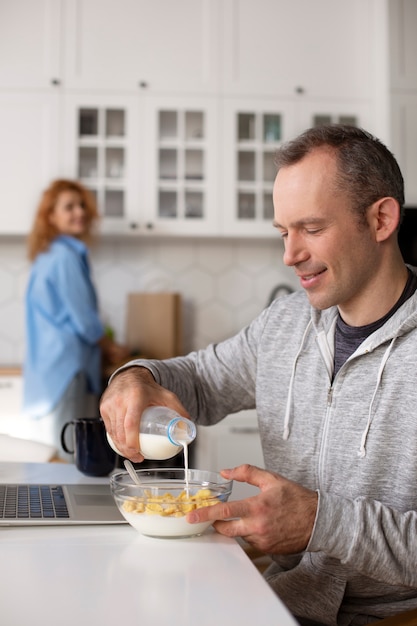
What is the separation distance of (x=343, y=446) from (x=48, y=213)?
7.66 ft

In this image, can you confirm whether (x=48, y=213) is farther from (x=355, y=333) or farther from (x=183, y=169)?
(x=355, y=333)

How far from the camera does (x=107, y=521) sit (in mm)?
1069

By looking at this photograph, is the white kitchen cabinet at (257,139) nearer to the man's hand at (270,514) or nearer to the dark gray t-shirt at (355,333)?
the dark gray t-shirt at (355,333)

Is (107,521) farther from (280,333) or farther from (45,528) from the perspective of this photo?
(280,333)

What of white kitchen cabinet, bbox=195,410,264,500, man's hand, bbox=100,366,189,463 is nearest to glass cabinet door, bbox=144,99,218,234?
white kitchen cabinet, bbox=195,410,264,500

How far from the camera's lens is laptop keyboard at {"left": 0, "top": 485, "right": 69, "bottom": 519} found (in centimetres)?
108

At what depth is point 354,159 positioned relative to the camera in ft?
4.43

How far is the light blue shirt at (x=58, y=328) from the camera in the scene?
3191mm

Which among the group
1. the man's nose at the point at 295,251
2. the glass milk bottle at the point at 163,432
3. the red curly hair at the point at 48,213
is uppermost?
the red curly hair at the point at 48,213

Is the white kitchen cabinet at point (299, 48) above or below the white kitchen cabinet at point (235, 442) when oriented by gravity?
above

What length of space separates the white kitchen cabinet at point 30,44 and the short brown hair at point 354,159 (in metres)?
2.45

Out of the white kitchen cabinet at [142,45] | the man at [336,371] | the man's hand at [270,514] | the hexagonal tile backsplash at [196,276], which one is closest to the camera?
the man's hand at [270,514]

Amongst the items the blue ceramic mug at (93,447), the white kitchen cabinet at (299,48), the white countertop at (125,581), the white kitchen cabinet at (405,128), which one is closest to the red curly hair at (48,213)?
the white kitchen cabinet at (299,48)

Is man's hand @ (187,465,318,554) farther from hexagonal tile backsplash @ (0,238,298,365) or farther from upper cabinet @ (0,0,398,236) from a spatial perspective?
hexagonal tile backsplash @ (0,238,298,365)
